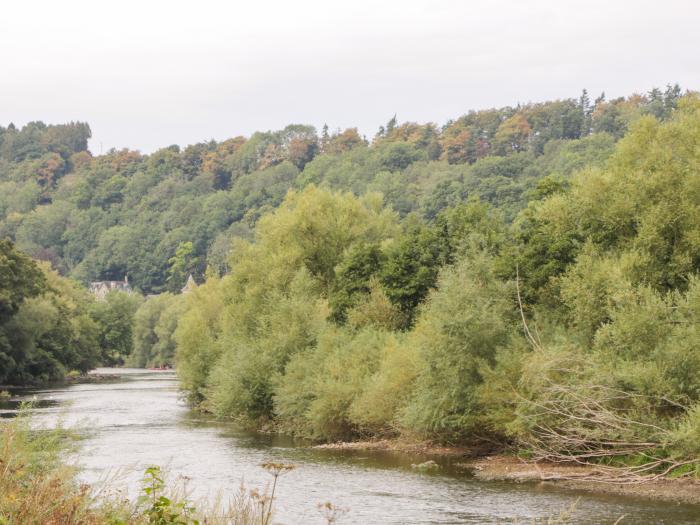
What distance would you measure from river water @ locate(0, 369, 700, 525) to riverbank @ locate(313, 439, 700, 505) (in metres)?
0.88

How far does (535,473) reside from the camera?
3719 centimetres

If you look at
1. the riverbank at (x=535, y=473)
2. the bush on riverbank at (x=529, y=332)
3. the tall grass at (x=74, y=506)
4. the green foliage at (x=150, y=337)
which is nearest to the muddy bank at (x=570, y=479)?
the riverbank at (x=535, y=473)

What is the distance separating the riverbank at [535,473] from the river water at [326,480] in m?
0.88

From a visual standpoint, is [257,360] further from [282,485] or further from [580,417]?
[580,417]

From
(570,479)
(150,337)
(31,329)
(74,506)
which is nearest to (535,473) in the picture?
(570,479)

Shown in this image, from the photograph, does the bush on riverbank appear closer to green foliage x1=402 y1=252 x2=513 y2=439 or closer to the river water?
green foliage x1=402 y1=252 x2=513 y2=439

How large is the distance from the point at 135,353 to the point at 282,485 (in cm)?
12679

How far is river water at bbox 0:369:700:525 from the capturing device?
1153 inches

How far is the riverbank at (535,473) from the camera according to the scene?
32500 millimetres

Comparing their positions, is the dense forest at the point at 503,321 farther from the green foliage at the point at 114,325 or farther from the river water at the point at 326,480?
the green foliage at the point at 114,325

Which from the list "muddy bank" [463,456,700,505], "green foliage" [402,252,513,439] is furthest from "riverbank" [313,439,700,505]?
"green foliage" [402,252,513,439]

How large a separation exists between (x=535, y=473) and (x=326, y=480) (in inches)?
320

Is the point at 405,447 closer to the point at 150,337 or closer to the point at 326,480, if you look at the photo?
the point at 326,480

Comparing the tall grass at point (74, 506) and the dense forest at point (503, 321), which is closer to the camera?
the tall grass at point (74, 506)
